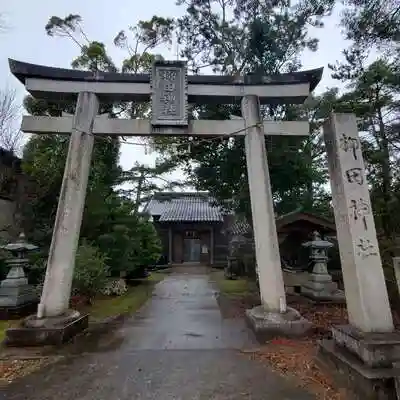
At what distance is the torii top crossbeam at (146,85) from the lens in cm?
665

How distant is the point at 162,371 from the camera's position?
4.22 metres

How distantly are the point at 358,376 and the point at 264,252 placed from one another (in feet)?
9.72

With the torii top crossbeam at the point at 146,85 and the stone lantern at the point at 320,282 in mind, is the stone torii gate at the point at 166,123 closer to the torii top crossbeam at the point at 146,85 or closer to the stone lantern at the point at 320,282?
the torii top crossbeam at the point at 146,85

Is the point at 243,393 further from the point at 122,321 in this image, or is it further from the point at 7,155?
the point at 7,155

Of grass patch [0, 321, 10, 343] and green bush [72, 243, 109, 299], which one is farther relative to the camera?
green bush [72, 243, 109, 299]

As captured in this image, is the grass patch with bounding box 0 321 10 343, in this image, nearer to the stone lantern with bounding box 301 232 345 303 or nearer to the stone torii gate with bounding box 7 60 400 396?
the stone torii gate with bounding box 7 60 400 396

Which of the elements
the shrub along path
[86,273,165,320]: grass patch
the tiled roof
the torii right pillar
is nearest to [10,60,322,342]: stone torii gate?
the shrub along path

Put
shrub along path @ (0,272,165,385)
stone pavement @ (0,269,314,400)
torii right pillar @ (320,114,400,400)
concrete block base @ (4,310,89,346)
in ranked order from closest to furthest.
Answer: torii right pillar @ (320,114,400,400) → stone pavement @ (0,269,314,400) → shrub along path @ (0,272,165,385) → concrete block base @ (4,310,89,346)

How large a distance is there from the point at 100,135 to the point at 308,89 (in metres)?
4.88

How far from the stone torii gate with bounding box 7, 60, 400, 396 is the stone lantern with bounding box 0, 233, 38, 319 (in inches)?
107

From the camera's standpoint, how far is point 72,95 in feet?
22.6

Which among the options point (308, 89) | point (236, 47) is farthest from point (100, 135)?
point (236, 47)

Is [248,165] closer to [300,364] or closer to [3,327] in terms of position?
[300,364]

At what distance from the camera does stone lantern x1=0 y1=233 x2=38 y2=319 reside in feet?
25.2
